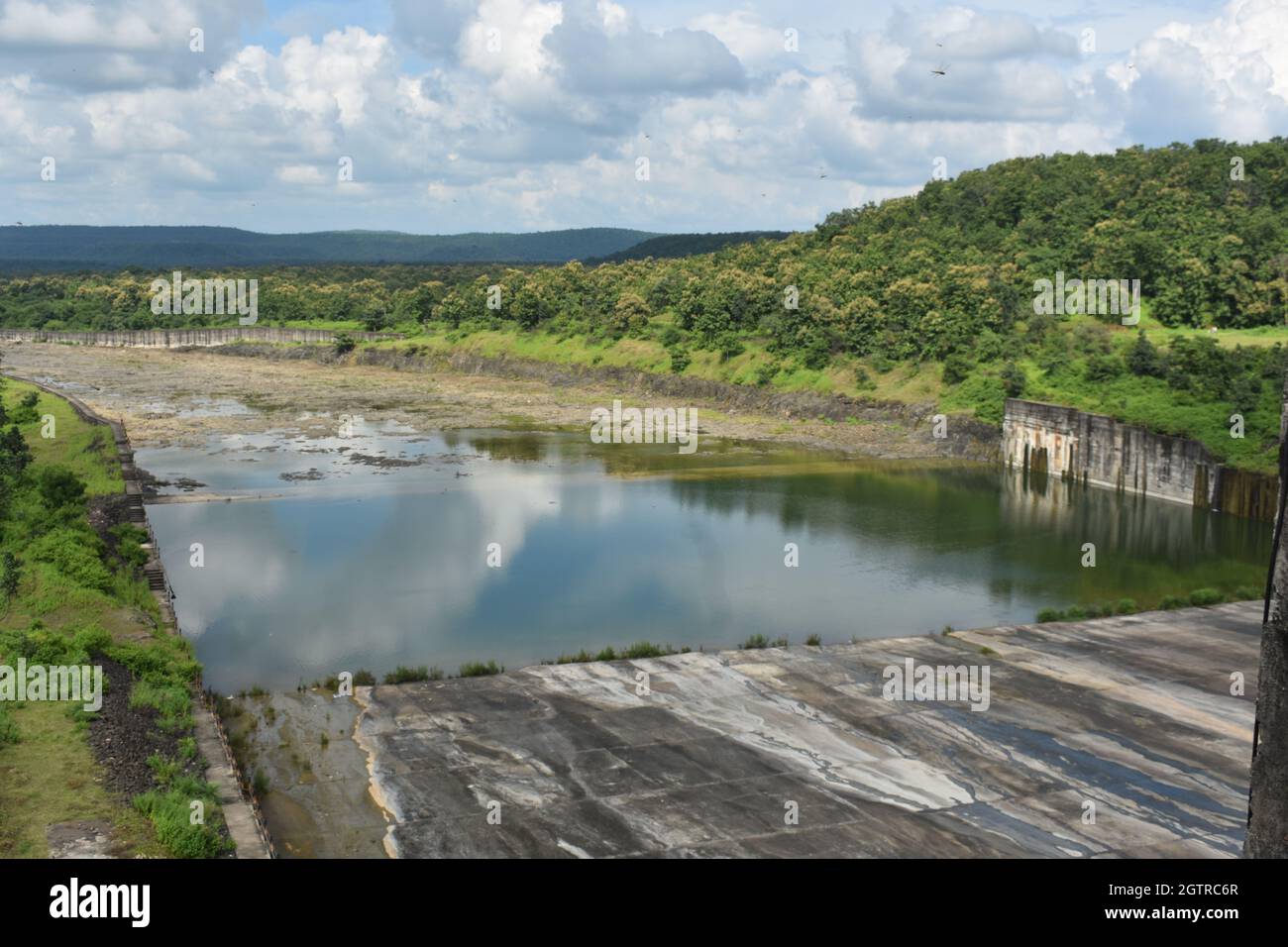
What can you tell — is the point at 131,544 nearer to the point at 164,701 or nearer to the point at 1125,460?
the point at 164,701

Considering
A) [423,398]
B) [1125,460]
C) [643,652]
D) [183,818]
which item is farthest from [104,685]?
[423,398]

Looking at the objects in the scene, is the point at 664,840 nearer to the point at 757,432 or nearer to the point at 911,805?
the point at 911,805

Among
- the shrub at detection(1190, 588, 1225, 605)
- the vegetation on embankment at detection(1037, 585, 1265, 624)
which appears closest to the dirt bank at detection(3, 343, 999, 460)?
the vegetation on embankment at detection(1037, 585, 1265, 624)

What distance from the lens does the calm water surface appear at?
2738 centimetres

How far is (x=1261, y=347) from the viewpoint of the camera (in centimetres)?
4978

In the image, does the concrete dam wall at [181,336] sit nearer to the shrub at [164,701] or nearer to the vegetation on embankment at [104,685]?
the vegetation on embankment at [104,685]

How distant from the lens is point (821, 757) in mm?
19750

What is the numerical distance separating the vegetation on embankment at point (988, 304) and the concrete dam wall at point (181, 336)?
15.9 feet

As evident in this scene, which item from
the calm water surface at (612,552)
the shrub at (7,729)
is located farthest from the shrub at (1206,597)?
the shrub at (7,729)

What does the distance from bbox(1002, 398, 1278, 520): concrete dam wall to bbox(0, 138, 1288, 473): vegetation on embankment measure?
0.81 m

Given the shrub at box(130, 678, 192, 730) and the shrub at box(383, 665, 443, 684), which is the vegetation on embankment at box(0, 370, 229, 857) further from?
the shrub at box(383, 665, 443, 684)

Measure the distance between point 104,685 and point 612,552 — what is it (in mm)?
17904

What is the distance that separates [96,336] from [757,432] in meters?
86.0
